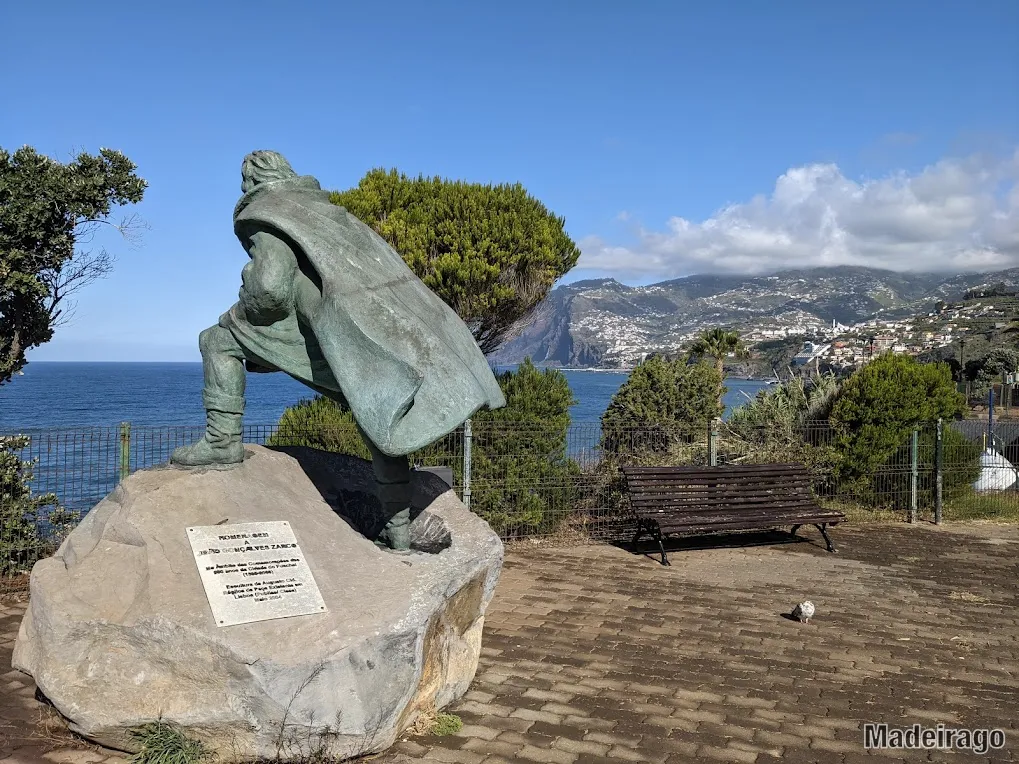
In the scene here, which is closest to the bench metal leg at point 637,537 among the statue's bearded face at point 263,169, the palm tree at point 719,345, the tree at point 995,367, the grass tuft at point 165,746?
the statue's bearded face at point 263,169

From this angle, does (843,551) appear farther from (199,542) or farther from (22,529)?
(22,529)

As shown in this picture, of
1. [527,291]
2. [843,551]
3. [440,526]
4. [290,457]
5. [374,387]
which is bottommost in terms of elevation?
[843,551]

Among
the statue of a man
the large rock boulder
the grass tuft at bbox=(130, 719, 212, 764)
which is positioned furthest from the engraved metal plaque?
the statue of a man

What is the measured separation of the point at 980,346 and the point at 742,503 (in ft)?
166

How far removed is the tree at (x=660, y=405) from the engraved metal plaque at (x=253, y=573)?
8.13m

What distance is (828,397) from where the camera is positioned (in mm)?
13867

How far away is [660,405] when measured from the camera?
1306 cm

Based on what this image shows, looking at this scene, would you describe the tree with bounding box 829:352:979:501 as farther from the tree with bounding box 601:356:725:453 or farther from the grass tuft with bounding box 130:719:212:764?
the grass tuft with bounding box 130:719:212:764

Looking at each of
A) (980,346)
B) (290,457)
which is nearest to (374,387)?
(290,457)

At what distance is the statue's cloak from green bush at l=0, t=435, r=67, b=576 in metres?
3.87

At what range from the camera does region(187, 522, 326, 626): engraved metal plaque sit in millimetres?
4090

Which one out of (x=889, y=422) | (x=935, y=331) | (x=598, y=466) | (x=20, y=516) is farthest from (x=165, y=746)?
(x=935, y=331)

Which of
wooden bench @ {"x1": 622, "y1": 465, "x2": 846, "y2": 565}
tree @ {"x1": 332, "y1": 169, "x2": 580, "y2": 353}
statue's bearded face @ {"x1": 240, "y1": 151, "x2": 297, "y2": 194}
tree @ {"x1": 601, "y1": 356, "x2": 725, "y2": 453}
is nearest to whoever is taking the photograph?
statue's bearded face @ {"x1": 240, "y1": 151, "x2": 297, "y2": 194}

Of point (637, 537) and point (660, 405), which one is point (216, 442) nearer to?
point (637, 537)
